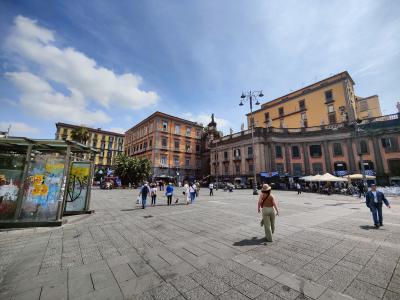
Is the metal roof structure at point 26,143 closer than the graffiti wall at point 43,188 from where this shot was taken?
Yes

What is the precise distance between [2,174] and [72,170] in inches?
121

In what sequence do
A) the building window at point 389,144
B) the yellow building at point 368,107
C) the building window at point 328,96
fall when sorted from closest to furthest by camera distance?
the building window at point 389,144, the building window at point 328,96, the yellow building at point 368,107

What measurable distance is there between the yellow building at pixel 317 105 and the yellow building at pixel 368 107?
3523mm

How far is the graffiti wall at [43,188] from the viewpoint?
22.7ft

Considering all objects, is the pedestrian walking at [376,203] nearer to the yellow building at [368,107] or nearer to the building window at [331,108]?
the building window at [331,108]

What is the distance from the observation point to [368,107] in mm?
36281

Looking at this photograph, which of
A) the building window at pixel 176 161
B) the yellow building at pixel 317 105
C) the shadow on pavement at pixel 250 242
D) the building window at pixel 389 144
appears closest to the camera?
the shadow on pavement at pixel 250 242

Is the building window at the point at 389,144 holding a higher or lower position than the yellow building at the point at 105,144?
lower

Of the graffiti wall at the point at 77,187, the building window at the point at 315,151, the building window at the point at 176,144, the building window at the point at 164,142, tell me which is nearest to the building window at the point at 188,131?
the building window at the point at 176,144

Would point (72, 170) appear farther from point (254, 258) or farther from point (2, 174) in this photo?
point (254, 258)

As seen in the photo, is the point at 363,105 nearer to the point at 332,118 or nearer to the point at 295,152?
the point at 332,118

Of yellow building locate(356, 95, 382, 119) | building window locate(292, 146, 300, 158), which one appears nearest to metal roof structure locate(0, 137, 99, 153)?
building window locate(292, 146, 300, 158)

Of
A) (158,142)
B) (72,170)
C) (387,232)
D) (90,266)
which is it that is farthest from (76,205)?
(158,142)

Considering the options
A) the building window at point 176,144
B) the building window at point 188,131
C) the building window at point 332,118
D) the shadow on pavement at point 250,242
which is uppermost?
the building window at point 188,131
